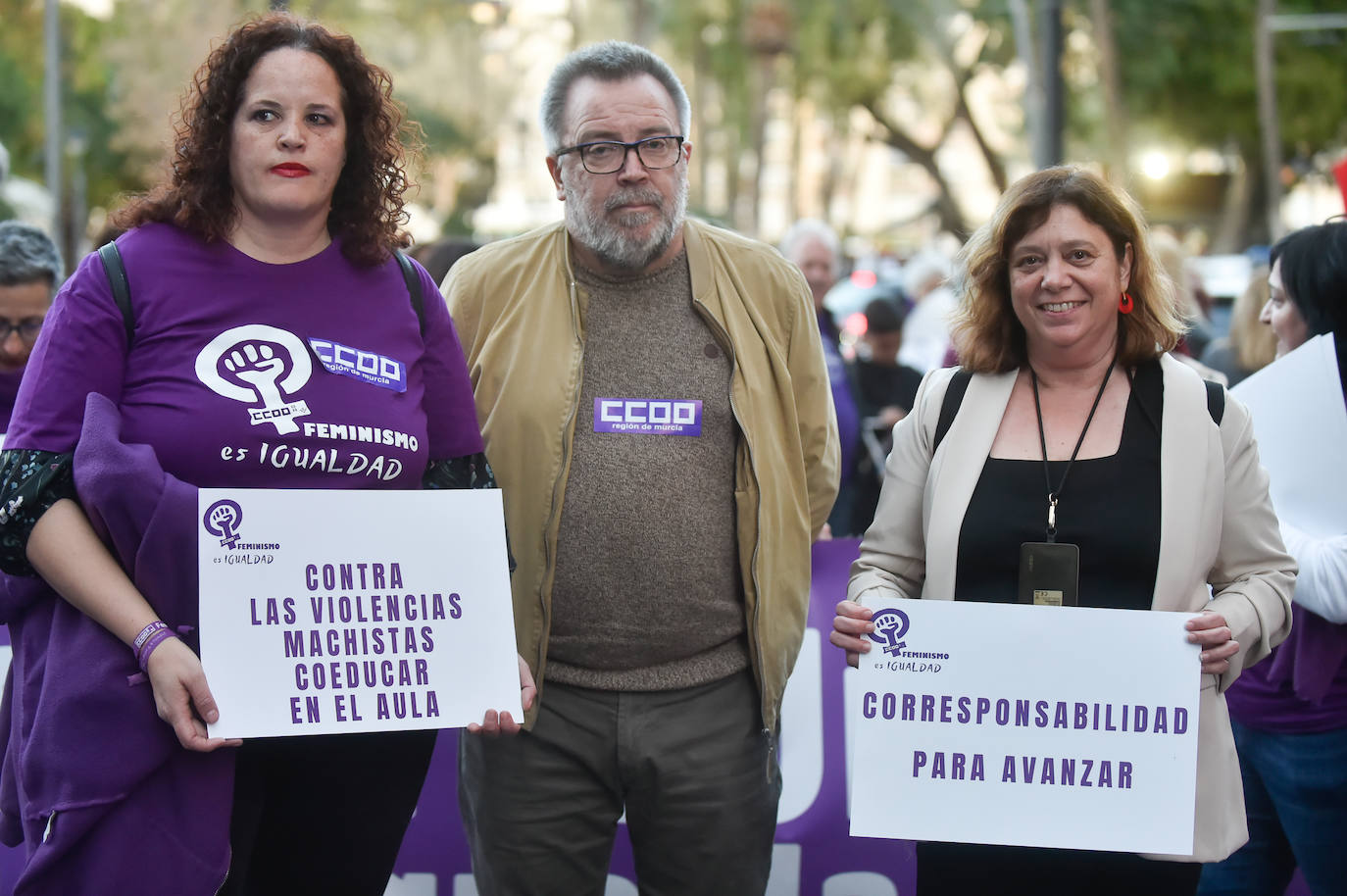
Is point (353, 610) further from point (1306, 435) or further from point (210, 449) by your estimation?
point (1306, 435)

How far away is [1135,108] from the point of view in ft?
99.2

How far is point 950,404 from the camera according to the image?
2979 millimetres

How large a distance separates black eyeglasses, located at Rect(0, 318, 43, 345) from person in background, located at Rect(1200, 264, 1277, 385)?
141 inches

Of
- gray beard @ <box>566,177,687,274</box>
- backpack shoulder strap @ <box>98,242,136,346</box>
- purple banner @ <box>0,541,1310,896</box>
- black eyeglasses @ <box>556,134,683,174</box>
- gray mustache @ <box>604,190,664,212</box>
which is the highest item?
black eyeglasses @ <box>556,134,683,174</box>

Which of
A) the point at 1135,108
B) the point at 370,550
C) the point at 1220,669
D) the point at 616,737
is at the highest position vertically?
the point at 1135,108

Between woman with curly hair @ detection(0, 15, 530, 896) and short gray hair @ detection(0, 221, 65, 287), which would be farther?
short gray hair @ detection(0, 221, 65, 287)

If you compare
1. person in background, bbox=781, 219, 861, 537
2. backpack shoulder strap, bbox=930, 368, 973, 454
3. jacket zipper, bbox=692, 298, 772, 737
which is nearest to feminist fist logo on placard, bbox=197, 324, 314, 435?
jacket zipper, bbox=692, 298, 772, 737

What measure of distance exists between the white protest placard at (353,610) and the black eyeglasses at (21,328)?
1.69 metres

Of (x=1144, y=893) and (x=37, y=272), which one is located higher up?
(x=37, y=272)

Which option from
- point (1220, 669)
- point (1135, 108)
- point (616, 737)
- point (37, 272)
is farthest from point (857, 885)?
point (1135, 108)

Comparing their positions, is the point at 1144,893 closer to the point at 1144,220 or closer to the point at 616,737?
the point at 616,737

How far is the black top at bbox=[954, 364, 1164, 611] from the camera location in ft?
9.00

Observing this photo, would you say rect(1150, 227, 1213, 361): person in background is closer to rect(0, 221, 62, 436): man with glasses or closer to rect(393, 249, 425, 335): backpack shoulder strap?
rect(393, 249, 425, 335): backpack shoulder strap

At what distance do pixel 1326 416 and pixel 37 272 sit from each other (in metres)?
3.38
